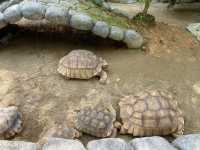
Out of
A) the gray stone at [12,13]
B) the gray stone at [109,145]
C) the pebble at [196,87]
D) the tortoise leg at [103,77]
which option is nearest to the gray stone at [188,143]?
the gray stone at [109,145]

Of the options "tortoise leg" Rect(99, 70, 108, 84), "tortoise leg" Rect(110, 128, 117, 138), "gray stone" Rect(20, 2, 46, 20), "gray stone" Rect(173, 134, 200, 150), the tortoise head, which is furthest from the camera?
"gray stone" Rect(20, 2, 46, 20)

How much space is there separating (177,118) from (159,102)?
0.81ft

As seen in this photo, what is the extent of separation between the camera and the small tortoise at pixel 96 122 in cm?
373

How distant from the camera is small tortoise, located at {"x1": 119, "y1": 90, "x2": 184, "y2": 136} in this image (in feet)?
12.5

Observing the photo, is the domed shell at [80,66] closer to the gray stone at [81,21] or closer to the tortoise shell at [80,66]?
the tortoise shell at [80,66]

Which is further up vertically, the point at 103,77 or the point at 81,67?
the point at 81,67

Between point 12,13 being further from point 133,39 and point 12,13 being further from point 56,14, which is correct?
point 133,39

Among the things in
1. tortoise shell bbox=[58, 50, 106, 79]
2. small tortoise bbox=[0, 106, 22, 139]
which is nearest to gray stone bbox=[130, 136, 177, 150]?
small tortoise bbox=[0, 106, 22, 139]

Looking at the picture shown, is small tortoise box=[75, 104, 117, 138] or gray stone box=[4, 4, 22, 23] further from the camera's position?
gray stone box=[4, 4, 22, 23]

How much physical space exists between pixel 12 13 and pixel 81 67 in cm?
122

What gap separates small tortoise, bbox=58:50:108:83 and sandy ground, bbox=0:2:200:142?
0.31ft

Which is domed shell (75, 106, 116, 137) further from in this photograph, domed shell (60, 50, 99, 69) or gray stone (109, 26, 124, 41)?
gray stone (109, 26, 124, 41)

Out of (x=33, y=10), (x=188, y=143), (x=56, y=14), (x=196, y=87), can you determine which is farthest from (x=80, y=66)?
(x=188, y=143)

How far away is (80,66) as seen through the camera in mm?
4430
